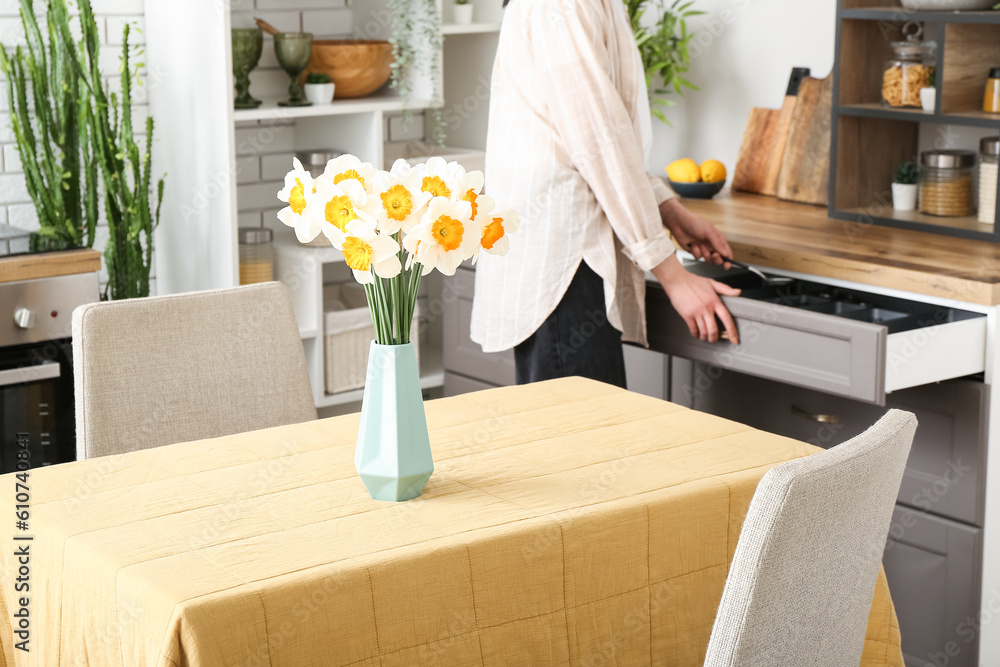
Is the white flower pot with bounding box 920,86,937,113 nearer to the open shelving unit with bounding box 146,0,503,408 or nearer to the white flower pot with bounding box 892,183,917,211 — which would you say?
the white flower pot with bounding box 892,183,917,211

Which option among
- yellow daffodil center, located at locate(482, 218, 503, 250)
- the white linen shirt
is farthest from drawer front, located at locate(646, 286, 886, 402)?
yellow daffodil center, located at locate(482, 218, 503, 250)

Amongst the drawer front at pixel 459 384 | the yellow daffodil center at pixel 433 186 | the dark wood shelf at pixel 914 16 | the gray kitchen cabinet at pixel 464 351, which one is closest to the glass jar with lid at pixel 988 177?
the dark wood shelf at pixel 914 16

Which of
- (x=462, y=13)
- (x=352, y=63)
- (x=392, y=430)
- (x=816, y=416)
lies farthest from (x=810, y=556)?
(x=462, y=13)

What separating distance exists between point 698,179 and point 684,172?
4 cm

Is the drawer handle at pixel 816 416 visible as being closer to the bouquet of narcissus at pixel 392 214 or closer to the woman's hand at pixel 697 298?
the woman's hand at pixel 697 298

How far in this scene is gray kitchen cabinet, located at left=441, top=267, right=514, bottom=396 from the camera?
10.2 feet

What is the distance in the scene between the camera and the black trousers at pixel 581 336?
2385mm

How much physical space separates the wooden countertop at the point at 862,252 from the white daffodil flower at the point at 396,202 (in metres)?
1.30

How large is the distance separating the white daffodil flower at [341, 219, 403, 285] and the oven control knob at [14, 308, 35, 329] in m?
1.42

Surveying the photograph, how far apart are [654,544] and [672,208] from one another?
1316mm

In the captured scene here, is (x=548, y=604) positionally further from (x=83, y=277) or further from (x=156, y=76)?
(x=156, y=76)

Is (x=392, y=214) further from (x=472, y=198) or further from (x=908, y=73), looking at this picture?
(x=908, y=73)

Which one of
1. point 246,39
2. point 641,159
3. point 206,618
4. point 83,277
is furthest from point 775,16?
point 206,618

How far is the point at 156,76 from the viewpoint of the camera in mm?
3252
